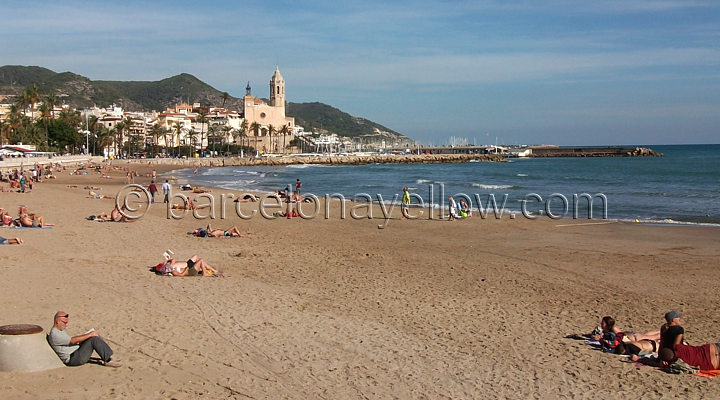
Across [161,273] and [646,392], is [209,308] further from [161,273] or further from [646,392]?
[646,392]

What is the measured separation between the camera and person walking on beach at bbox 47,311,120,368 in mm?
6117

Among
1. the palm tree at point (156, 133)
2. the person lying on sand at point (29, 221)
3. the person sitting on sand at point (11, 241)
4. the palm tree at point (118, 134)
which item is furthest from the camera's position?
the palm tree at point (156, 133)

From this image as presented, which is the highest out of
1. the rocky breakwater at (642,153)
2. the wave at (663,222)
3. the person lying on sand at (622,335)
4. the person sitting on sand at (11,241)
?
the rocky breakwater at (642,153)

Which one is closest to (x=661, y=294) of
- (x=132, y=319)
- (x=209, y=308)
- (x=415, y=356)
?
(x=415, y=356)

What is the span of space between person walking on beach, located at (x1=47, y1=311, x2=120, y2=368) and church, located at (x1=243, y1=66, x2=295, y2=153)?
119 metres

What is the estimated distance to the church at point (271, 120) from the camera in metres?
126

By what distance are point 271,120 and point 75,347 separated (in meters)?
129

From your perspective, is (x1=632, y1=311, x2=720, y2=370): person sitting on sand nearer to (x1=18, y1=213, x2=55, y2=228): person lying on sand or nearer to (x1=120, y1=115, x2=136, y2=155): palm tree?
(x1=18, y1=213, x2=55, y2=228): person lying on sand

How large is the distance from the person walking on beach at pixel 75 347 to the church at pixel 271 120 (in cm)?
11937

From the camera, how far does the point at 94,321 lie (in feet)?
25.1

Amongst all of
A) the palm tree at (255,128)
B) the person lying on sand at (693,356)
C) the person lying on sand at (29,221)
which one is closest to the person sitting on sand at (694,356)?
the person lying on sand at (693,356)

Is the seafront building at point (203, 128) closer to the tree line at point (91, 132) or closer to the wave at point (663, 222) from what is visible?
the tree line at point (91, 132)

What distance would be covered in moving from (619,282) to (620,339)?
4.11 m

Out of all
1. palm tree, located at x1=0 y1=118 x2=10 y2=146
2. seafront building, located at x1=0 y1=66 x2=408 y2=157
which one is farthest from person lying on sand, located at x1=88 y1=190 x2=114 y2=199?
seafront building, located at x1=0 y1=66 x2=408 y2=157
